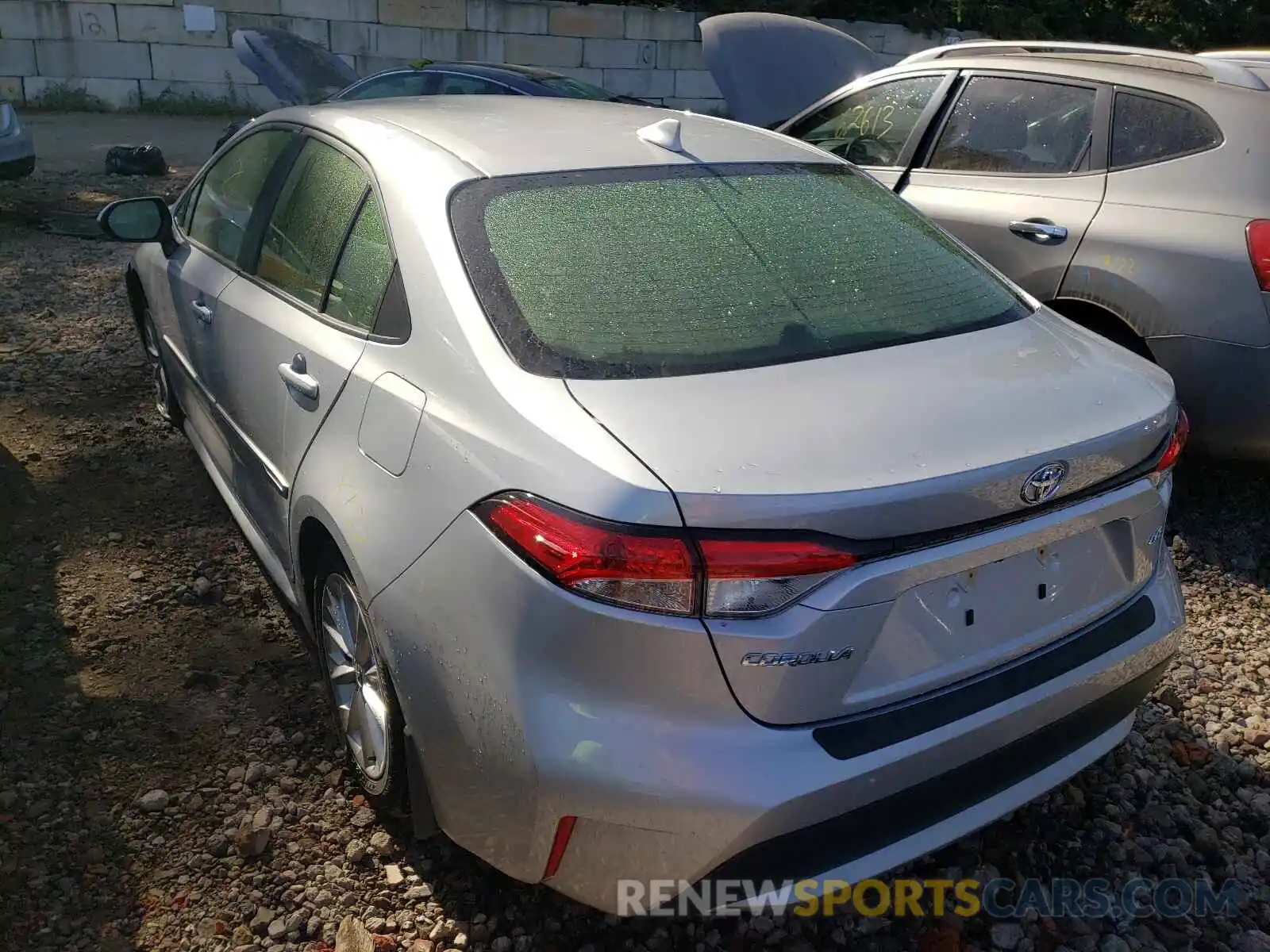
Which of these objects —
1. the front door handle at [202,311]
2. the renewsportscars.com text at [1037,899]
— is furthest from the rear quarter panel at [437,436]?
the renewsportscars.com text at [1037,899]

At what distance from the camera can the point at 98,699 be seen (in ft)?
9.43

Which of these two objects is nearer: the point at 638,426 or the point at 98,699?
the point at 638,426

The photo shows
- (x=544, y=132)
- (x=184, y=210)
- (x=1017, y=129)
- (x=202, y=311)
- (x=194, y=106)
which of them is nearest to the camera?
(x=544, y=132)

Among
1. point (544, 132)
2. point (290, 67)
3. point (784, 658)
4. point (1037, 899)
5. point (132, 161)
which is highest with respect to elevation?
point (544, 132)

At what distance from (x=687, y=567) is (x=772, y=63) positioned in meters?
5.96

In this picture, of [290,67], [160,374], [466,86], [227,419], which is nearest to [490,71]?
[466,86]

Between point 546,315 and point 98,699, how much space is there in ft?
5.88

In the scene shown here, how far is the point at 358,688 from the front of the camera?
2449mm

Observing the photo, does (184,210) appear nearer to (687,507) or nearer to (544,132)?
(544,132)

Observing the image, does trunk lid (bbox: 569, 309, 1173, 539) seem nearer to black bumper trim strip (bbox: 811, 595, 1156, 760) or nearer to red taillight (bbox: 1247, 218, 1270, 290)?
black bumper trim strip (bbox: 811, 595, 1156, 760)

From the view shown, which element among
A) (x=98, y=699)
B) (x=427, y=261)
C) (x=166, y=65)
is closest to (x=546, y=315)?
(x=427, y=261)

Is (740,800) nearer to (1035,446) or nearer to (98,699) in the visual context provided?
(1035,446)

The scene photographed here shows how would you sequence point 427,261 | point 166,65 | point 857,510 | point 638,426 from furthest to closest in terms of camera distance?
point 166,65
point 427,261
point 638,426
point 857,510

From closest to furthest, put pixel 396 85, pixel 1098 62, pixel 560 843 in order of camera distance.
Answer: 1. pixel 560 843
2. pixel 1098 62
3. pixel 396 85
